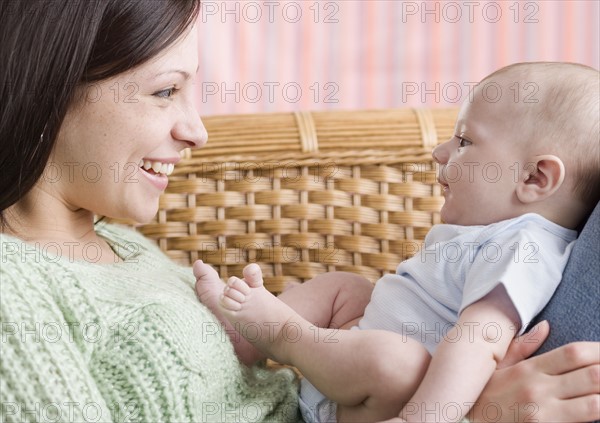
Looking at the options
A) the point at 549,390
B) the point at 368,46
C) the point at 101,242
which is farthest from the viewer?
the point at 368,46

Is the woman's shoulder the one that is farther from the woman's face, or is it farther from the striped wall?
the striped wall

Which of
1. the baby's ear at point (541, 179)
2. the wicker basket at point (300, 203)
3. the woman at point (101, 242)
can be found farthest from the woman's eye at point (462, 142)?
the wicker basket at point (300, 203)

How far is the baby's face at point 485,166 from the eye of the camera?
3.99 feet

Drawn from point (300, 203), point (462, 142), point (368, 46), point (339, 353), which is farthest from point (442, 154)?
point (368, 46)

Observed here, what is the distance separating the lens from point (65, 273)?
1071 mm

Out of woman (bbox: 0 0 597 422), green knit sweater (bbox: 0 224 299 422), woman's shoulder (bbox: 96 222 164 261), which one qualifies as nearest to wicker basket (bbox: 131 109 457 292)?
woman's shoulder (bbox: 96 222 164 261)

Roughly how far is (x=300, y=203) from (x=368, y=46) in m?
1.13

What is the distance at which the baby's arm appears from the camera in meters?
1.01

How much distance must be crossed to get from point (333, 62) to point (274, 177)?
107 cm

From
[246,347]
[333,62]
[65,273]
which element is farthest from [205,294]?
[333,62]

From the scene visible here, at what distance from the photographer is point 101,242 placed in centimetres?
135

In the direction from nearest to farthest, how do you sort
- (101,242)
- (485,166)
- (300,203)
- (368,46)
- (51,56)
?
(51,56)
(485,166)
(101,242)
(300,203)
(368,46)

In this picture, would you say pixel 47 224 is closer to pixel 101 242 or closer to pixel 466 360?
pixel 101 242

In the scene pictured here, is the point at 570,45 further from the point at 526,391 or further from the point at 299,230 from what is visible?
the point at 526,391
